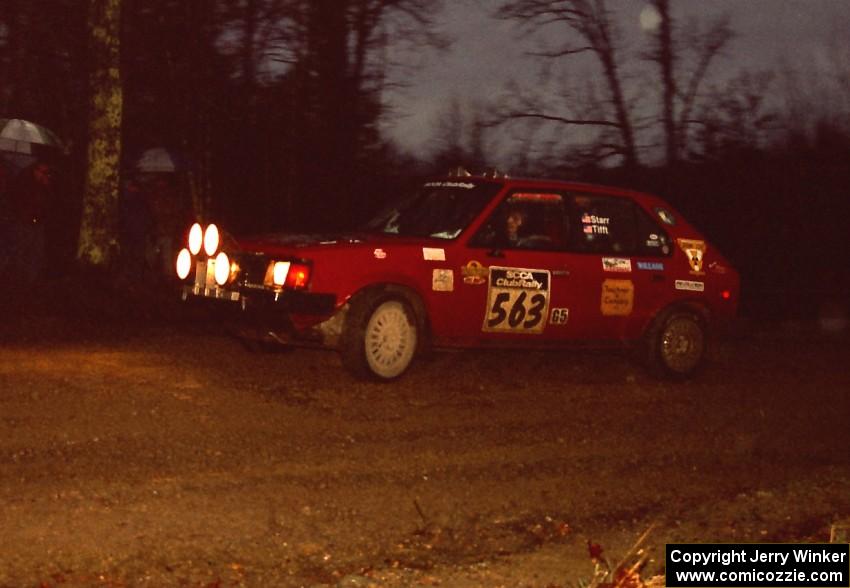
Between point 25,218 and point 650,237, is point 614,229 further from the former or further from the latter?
point 25,218

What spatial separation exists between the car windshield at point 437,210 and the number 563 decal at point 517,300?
1.65ft

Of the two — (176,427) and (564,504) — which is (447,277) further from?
(564,504)

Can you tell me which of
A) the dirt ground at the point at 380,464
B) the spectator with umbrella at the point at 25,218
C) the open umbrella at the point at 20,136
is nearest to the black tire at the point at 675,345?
the dirt ground at the point at 380,464

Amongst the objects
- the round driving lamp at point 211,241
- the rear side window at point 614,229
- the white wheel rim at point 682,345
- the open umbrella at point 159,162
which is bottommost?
the white wheel rim at point 682,345

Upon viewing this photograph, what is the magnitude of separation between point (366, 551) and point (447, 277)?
4.85 m

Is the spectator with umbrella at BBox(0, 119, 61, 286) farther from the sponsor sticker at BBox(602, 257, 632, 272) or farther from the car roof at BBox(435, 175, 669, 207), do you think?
the sponsor sticker at BBox(602, 257, 632, 272)

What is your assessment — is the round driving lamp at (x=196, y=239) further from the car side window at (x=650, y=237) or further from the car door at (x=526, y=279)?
the car side window at (x=650, y=237)

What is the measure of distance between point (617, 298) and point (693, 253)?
3.18 ft

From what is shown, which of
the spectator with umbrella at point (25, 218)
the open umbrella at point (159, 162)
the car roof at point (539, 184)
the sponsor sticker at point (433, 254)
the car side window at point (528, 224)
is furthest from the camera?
the open umbrella at point (159, 162)

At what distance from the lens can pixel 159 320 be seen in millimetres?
14930

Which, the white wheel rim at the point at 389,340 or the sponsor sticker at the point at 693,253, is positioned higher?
the sponsor sticker at the point at 693,253

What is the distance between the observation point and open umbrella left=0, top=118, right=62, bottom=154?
20359mm

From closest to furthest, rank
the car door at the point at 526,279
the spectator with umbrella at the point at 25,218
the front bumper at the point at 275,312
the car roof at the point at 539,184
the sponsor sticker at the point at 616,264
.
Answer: the front bumper at the point at 275,312, the car door at the point at 526,279, the car roof at the point at 539,184, the sponsor sticker at the point at 616,264, the spectator with umbrella at the point at 25,218

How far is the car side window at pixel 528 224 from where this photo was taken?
438 inches
